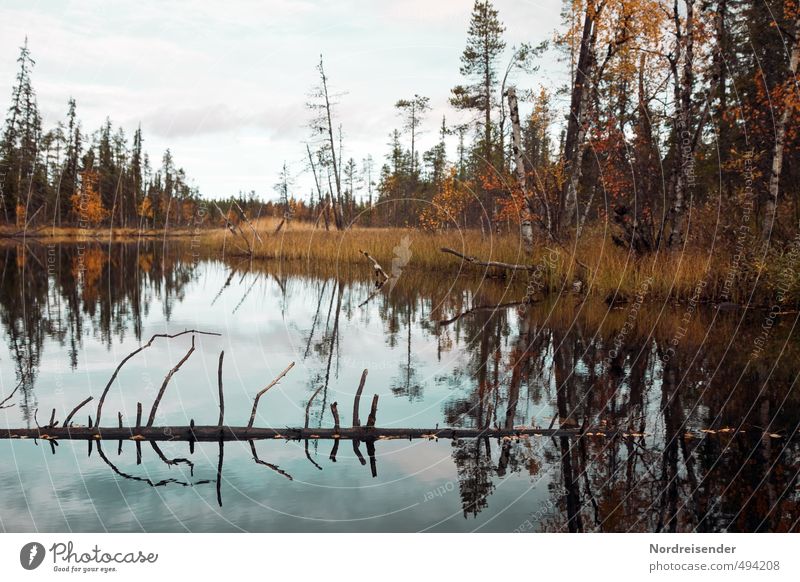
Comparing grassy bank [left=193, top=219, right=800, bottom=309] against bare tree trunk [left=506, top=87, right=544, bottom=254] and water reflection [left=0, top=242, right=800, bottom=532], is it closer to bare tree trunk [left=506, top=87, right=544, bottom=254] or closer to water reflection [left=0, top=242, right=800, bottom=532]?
bare tree trunk [left=506, top=87, right=544, bottom=254]

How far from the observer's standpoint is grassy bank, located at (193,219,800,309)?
44.6 feet

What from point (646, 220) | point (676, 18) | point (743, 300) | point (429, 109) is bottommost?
point (743, 300)

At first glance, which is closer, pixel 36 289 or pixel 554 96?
pixel 36 289

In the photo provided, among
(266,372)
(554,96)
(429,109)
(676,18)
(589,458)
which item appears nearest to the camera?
(589,458)

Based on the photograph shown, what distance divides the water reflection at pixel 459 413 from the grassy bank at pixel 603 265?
755mm

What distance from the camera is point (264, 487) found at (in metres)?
5.07

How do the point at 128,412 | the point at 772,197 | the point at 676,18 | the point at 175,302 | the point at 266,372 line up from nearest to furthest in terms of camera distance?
the point at 128,412 → the point at 266,372 → the point at 772,197 → the point at 676,18 → the point at 175,302

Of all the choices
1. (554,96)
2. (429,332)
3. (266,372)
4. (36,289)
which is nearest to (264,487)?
(266,372)

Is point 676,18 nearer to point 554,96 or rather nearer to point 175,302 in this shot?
point 554,96

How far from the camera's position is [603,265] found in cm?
1596

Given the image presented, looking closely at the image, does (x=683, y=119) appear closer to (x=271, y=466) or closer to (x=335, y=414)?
(x=335, y=414)

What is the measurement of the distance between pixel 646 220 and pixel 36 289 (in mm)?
16654

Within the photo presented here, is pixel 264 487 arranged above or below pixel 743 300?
below

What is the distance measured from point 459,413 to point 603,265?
10142 mm
